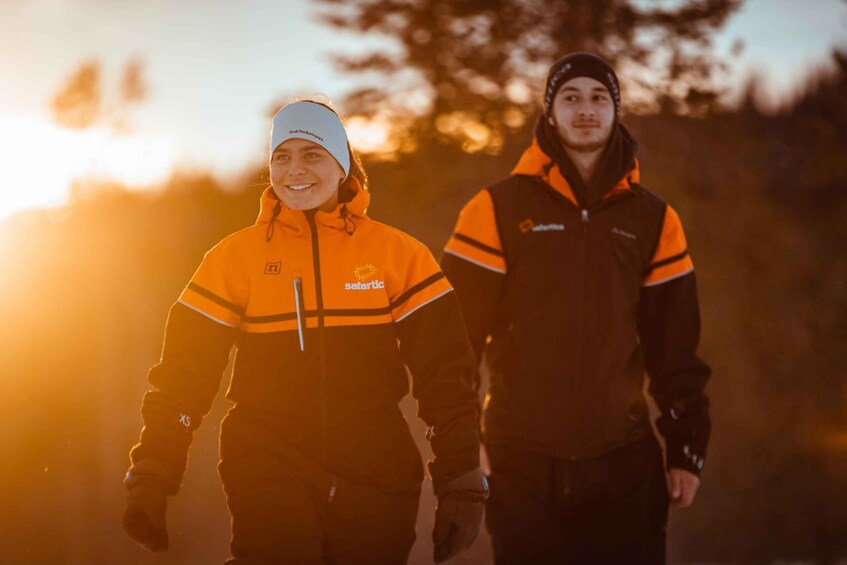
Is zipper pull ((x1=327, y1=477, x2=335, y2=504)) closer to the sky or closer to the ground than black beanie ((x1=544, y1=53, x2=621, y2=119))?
closer to the ground

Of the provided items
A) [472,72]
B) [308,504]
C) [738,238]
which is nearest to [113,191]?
[472,72]

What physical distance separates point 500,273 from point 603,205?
609mm

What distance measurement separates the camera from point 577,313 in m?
4.32

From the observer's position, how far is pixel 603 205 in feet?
14.8

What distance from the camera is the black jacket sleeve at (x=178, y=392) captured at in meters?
3.37

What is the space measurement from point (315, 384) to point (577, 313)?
145 cm

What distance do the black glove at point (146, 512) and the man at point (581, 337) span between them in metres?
1.69

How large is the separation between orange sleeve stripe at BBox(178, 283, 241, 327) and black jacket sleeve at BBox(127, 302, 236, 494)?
2 centimetres

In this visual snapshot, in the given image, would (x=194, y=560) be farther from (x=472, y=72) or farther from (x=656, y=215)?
(x=472, y=72)

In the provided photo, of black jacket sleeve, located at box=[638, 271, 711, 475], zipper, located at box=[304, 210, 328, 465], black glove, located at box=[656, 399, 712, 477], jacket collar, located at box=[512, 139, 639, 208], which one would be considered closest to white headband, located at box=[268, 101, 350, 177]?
zipper, located at box=[304, 210, 328, 465]

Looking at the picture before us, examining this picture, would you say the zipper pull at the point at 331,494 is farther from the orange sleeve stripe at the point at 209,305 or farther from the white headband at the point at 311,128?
the white headband at the point at 311,128

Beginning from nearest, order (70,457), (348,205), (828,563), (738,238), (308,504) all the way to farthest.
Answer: (308,504)
(348,205)
(828,563)
(70,457)
(738,238)

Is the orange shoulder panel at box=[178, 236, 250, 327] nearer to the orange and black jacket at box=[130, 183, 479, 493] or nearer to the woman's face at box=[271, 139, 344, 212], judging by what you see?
the orange and black jacket at box=[130, 183, 479, 493]

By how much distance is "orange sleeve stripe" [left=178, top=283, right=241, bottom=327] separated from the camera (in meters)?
3.57
